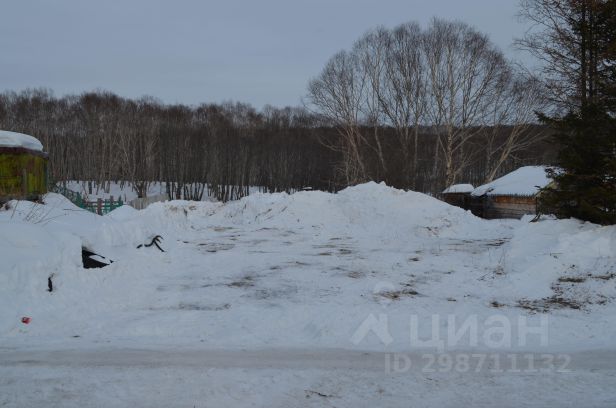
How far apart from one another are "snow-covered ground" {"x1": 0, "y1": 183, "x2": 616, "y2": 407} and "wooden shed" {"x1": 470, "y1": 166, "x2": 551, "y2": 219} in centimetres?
1833

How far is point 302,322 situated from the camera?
678 cm

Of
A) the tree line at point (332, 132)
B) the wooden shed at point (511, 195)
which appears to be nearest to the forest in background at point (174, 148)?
the tree line at point (332, 132)

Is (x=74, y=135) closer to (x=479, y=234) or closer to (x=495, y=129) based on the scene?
(x=495, y=129)

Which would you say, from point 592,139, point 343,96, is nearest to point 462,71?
point 343,96

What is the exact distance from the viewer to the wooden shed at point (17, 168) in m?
16.5

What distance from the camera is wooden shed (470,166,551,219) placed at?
97.0ft

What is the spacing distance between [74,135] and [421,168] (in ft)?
162

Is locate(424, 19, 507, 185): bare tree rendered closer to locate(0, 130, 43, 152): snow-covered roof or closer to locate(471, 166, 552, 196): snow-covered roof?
locate(471, 166, 552, 196): snow-covered roof

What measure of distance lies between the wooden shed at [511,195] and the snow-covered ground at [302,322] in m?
18.3

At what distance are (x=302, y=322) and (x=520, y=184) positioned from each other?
2844cm

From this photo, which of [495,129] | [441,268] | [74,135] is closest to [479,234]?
[441,268]

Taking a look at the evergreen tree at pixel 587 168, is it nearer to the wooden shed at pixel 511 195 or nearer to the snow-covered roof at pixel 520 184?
the wooden shed at pixel 511 195

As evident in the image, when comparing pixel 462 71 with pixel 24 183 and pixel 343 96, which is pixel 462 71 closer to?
pixel 343 96

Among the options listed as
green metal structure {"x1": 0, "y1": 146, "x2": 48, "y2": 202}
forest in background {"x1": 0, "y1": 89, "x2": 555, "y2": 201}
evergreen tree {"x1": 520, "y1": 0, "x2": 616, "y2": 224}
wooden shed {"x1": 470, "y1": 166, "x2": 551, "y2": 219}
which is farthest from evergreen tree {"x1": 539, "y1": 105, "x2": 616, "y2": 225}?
forest in background {"x1": 0, "y1": 89, "x2": 555, "y2": 201}
